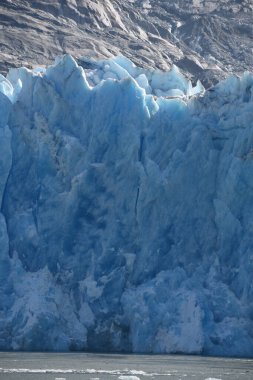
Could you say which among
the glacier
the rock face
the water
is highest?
the rock face

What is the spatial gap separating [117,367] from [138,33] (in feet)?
124

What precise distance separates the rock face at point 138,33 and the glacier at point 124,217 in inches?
588

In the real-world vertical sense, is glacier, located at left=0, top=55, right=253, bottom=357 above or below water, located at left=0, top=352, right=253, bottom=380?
Result: above

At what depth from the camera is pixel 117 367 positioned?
33.1m

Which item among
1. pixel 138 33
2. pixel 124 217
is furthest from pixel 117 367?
pixel 138 33

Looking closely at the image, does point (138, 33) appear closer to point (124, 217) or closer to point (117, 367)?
point (124, 217)

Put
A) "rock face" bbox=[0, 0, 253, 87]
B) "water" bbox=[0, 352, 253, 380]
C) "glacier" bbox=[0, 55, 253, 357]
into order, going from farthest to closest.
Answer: "rock face" bbox=[0, 0, 253, 87] < "glacier" bbox=[0, 55, 253, 357] < "water" bbox=[0, 352, 253, 380]

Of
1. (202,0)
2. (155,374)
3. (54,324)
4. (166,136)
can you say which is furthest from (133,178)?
(202,0)

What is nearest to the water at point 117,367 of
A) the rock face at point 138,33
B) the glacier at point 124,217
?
the glacier at point 124,217

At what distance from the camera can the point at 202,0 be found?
252 feet

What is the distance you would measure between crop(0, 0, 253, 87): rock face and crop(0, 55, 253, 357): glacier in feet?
49.0

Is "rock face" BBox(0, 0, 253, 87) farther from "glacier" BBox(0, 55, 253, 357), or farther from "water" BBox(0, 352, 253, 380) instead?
"water" BBox(0, 352, 253, 380)

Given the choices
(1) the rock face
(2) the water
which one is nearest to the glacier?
(2) the water

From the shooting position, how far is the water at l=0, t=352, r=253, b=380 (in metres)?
31.0
